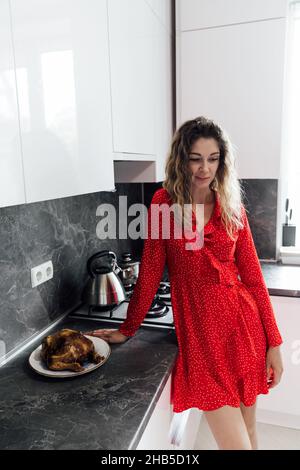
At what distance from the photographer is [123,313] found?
1.62m

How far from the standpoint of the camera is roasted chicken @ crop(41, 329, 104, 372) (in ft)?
3.73

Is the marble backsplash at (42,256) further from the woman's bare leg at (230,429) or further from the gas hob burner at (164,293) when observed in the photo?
the woman's bare leg at (230,429)

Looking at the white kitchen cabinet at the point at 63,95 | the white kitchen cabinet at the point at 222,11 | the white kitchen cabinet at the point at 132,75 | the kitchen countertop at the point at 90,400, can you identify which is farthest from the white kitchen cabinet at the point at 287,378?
the white kitchen cabinet at the point at 222,11

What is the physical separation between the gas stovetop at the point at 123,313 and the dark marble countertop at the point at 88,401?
0.59 ft

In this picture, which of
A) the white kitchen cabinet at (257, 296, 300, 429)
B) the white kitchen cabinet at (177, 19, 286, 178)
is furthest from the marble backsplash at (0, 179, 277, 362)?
the white kitchen cabinet at (257, 296, 300, 429)

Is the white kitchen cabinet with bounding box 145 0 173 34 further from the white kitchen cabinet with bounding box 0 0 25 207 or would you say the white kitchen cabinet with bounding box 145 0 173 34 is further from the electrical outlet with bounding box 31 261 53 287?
the electrical outlet with bounding box 31 261 53 287

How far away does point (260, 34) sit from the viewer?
1.91 meters

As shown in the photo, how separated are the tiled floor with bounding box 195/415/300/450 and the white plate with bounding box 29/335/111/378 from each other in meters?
1.18

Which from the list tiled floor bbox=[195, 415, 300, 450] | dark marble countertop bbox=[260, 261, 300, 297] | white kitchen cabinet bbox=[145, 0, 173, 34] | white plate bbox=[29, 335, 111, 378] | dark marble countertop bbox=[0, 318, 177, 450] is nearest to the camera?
dark marble countertop bbox=[0, 318, 177, 450]

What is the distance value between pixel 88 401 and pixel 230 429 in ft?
1.84

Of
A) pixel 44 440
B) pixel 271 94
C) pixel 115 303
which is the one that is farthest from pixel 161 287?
pixel 271 94

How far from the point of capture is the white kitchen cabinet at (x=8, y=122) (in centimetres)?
76

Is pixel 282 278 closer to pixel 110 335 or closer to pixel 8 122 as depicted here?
pixel 110 335

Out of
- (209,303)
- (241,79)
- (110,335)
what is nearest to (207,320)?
(209,303)
